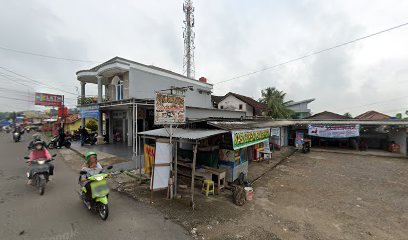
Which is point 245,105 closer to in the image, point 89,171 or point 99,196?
point 89,171

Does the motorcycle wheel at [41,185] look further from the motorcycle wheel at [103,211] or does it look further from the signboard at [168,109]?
the signboard at [168,109]

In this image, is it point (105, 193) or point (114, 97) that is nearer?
point (105, 193)

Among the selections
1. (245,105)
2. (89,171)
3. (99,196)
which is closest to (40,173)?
(89,171)

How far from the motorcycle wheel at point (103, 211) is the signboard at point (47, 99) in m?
30.0

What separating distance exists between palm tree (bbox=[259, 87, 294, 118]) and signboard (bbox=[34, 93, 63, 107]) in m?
32.9

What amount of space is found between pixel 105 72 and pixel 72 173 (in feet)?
31.0

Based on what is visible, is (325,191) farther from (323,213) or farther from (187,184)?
(187,184)

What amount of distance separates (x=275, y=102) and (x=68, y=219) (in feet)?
92.6

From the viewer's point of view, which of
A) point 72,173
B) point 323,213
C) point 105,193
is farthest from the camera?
point 72,173

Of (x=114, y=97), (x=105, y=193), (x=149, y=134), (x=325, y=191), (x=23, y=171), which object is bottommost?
(x=325, y=191)

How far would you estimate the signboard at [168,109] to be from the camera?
223 inches

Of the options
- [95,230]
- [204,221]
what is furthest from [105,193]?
[204,221]

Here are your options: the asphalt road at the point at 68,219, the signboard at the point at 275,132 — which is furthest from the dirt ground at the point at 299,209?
the signboard at the point at 275,132

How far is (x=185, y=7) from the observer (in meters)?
22.8
